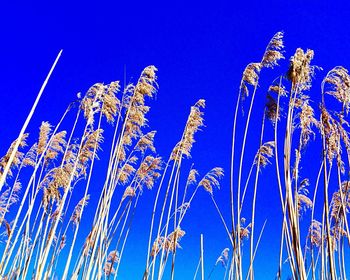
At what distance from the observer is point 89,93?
4609mm

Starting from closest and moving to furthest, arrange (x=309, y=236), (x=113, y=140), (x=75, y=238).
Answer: (x=113, y=140) → (x=75, y=238) → (x=309, y=236)

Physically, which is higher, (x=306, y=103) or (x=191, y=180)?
(x=191, y=180)

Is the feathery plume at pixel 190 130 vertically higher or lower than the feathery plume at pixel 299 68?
higher

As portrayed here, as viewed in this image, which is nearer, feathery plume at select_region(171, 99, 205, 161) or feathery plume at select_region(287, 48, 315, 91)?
feathery plume at select_region(287, 48, 315, 91)

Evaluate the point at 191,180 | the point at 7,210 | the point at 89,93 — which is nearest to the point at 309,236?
the point at 191,180

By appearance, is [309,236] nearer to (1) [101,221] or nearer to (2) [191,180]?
(2) [191,180]

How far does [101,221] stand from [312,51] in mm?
2832

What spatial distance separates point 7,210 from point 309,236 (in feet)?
15.8

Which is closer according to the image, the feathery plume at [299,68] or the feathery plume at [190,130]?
the feathery plume at [299,68]

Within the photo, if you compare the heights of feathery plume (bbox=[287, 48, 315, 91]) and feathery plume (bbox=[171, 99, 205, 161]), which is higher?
feathery plume (bbox=[171, 99, 205, 161])

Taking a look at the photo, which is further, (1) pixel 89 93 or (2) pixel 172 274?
(2) pixel 172 274

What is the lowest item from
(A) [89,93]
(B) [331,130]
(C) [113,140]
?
(B) [331,130]


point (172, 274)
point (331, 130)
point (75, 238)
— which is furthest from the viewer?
point (172, 274)

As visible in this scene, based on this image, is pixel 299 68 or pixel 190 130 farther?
pixel 190 130
